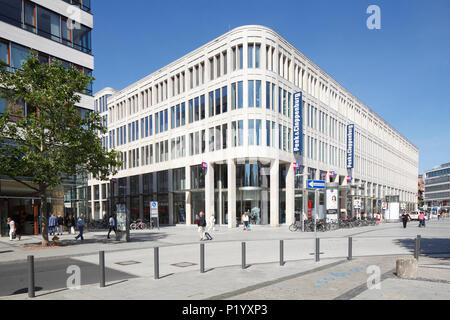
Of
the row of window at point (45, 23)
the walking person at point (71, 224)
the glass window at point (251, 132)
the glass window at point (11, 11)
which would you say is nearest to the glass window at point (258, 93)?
the glass window at point (251, 132)

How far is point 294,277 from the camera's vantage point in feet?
30.4

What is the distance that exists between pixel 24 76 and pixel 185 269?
13.2m

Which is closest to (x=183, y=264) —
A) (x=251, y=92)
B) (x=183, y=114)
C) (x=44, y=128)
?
(x=44, y=128)

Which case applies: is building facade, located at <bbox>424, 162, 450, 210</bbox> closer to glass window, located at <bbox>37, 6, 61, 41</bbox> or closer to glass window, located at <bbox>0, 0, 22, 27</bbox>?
glass window, located at <bbox>37, 6, 61, 41</bbox>

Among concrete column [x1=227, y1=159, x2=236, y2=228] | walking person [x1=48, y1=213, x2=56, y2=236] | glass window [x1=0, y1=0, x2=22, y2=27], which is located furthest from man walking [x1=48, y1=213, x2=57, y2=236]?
concrete column [x1=227, y1=159, x2=236, y2=228]

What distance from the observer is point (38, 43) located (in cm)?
2477

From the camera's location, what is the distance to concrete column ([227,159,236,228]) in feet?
113

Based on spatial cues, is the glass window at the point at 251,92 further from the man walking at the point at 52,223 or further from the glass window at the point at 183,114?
the man walking at the point at 52,223

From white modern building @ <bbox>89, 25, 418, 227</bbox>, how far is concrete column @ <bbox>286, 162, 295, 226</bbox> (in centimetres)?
11

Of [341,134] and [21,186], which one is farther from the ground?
[341,134]

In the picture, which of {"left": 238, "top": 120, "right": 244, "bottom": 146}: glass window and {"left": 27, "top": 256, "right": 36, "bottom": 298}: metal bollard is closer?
{"left": 27, "top": 256, "right": 36, "bottom": 298}: metal bollard

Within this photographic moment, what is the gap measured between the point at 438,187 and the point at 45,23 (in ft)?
529
